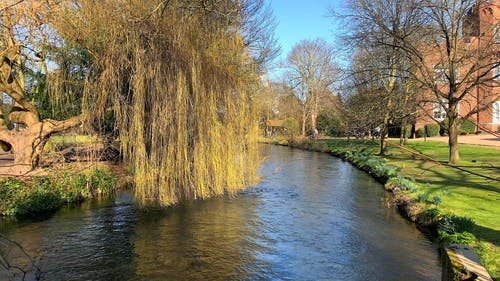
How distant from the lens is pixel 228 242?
886 centimetres

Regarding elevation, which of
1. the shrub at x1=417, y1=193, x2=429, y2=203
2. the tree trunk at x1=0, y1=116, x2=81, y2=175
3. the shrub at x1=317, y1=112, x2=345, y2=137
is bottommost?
the shrub at x1=417, y1=193, x2=429, y2=203

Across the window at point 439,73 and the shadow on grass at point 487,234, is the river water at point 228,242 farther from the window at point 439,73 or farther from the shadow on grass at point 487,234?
the window at point 439,73

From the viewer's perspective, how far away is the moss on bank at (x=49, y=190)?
10570 mm

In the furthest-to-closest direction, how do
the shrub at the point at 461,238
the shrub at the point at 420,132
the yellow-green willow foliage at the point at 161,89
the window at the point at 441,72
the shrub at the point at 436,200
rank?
the shrub at the point at 420,132
the window at the point at 441,72
the shrub at the point at 436,200
the yellow-green willow foliage at the point at 161,89
the shrub at the point at 461,238

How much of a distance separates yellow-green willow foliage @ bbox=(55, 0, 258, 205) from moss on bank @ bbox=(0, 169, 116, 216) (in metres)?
2.98

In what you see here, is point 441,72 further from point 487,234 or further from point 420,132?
point 420,132

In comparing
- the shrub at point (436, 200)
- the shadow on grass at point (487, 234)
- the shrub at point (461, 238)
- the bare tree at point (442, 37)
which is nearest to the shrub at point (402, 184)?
the shrub at point (436, 200)

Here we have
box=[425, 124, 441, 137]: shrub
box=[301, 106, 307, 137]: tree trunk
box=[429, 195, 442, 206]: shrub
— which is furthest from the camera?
box=[301, 106, 307, 137]: tree trunk

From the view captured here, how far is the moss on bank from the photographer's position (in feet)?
34.7

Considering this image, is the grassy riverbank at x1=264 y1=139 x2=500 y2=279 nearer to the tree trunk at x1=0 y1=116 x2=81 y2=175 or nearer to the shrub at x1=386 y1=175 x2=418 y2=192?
the shrub at x1=386 y1=175 x2=418 y2=192

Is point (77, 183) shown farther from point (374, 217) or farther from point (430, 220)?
point (430, 220)

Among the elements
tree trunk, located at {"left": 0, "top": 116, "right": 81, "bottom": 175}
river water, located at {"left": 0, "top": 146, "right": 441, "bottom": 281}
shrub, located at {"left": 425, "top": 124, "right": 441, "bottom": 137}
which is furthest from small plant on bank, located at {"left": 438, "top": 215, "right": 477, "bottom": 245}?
shrub, located at {"left": 425, "top": 124, "right": 441, "bottom": 137}

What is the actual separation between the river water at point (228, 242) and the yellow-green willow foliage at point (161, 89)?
1138 millimetres

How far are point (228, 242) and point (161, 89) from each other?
3.88m
